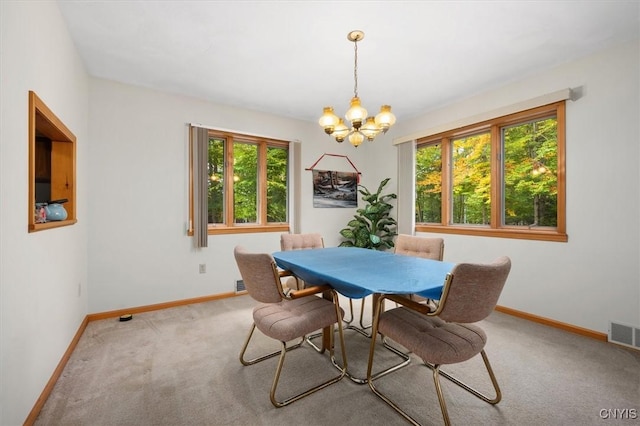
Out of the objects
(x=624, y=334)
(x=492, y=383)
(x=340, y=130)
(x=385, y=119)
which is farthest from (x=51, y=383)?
(x=624, y=334)

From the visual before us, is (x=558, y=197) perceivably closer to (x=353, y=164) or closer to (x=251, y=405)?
(x=353, y=164)

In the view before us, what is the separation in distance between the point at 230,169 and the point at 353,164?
2114 mm

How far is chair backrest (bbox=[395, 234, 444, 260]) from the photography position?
259 cm

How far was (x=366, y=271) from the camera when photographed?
1.98 metres

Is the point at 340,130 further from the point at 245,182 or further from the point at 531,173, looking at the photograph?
the point at 531,173

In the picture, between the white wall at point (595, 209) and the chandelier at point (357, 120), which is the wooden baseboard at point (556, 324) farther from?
the chandelier at point (357, 120)

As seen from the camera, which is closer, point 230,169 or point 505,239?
point 505,239

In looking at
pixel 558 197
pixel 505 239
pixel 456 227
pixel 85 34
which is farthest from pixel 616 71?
pixel 85 34

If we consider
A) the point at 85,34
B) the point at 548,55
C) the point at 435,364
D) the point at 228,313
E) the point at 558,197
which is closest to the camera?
the point at 435,364

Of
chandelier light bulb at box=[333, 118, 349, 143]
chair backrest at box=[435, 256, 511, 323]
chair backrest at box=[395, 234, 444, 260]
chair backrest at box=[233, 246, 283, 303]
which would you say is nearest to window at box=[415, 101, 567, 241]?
chair backrest at box=[395, 234, 444, 260]

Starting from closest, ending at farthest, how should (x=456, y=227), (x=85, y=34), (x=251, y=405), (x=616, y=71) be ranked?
1. (x=251, y=405)
2. (x=85, y=34)
3. (x=616, y=71)
4. (x=456, y=227)

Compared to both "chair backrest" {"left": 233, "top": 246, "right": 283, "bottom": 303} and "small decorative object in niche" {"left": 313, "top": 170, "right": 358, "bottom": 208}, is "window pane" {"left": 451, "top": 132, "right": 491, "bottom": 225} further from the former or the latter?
"chair backrest" {"left": 233, "top": 246, "right": 283, "bottom": 303}

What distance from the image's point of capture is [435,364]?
58.6 inches

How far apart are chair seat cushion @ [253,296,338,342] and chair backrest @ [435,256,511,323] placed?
741 mm
